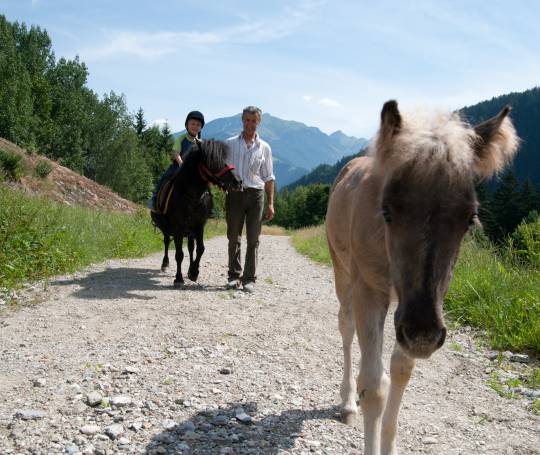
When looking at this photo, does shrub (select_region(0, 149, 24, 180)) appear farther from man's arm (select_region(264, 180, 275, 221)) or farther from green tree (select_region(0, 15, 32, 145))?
green tree (select_region(0, 15, 32, 145))

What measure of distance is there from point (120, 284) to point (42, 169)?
1748cm

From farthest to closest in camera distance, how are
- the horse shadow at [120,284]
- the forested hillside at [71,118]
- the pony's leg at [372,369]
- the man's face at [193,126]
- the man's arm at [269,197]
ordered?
the forested hillside at [71,118], the man's face at [193,126], the man's arm at [269,197], the horse shadow at [120,284], the pony's leg at [372,369]

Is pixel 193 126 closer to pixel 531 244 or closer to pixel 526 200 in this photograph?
pixel 531 244

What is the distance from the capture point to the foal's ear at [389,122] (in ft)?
7.41

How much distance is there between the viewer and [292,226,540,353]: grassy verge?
5324 mm

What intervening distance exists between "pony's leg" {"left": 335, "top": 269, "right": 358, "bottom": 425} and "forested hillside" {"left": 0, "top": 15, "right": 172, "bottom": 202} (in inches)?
1815

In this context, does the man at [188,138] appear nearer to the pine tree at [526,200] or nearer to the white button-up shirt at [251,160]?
the white button-up shirt at [251,160]

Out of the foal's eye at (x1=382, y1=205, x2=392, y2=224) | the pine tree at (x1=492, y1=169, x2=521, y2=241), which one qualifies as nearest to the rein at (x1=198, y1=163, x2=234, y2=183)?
the foal's eye at (x1=382, y1=205, x2=392, y2=224)

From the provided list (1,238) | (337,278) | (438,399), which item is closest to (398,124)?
(337,278)

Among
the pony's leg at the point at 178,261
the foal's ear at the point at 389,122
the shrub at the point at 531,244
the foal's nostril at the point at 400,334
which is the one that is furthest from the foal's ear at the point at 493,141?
the pony's leg at the point at 178,261

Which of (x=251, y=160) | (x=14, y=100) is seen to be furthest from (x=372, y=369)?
(x=14, y=100)

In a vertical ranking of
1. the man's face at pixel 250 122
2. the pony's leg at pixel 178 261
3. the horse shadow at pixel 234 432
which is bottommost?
the horse shadow at pixel 234 432

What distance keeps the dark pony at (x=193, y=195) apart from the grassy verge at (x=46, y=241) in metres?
2.10

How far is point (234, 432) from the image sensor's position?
9.98 feet
